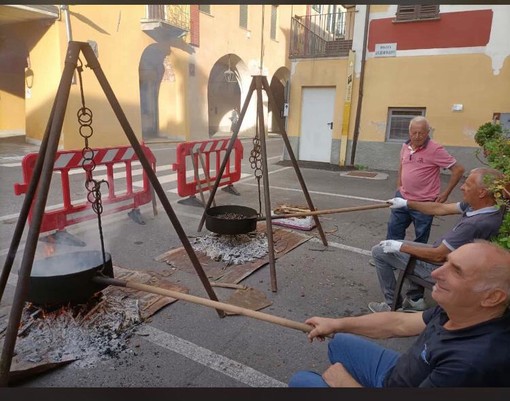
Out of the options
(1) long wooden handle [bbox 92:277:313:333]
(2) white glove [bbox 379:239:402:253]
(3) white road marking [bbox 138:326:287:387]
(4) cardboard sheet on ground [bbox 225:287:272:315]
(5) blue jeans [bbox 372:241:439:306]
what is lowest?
(3) white road marking [bbox 138:326:287:387]

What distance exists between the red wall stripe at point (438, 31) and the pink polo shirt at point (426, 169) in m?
6.87

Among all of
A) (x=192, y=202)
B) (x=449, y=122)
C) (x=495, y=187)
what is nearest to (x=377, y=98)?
(x=449, y=122)

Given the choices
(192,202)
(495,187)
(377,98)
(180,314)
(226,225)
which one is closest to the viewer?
(495,187)

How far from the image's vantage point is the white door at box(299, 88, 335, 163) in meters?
11.5

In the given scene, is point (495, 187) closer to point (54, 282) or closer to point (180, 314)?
point (180, 314)

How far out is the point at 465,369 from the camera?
4.72ft

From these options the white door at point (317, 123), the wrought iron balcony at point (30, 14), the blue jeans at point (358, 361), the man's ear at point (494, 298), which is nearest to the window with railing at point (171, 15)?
the wrought iron balcony at point (30, 14)

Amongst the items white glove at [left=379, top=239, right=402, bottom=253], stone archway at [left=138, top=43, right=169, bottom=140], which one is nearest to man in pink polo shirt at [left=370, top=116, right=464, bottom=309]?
Answer: white glove at [left=379, top=239, right=402, bottom=253]

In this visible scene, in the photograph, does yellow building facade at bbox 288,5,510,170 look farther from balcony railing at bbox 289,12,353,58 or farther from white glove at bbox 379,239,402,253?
white glove at bbox 379,239,402,253

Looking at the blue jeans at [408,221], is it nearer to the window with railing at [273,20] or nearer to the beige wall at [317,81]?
the beige wall at [317,81]

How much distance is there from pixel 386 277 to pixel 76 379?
2.59m

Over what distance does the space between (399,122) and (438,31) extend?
2.41 m

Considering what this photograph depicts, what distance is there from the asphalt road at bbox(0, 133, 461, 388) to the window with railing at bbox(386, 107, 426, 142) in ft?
14.2

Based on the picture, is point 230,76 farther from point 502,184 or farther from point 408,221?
point 502,184
